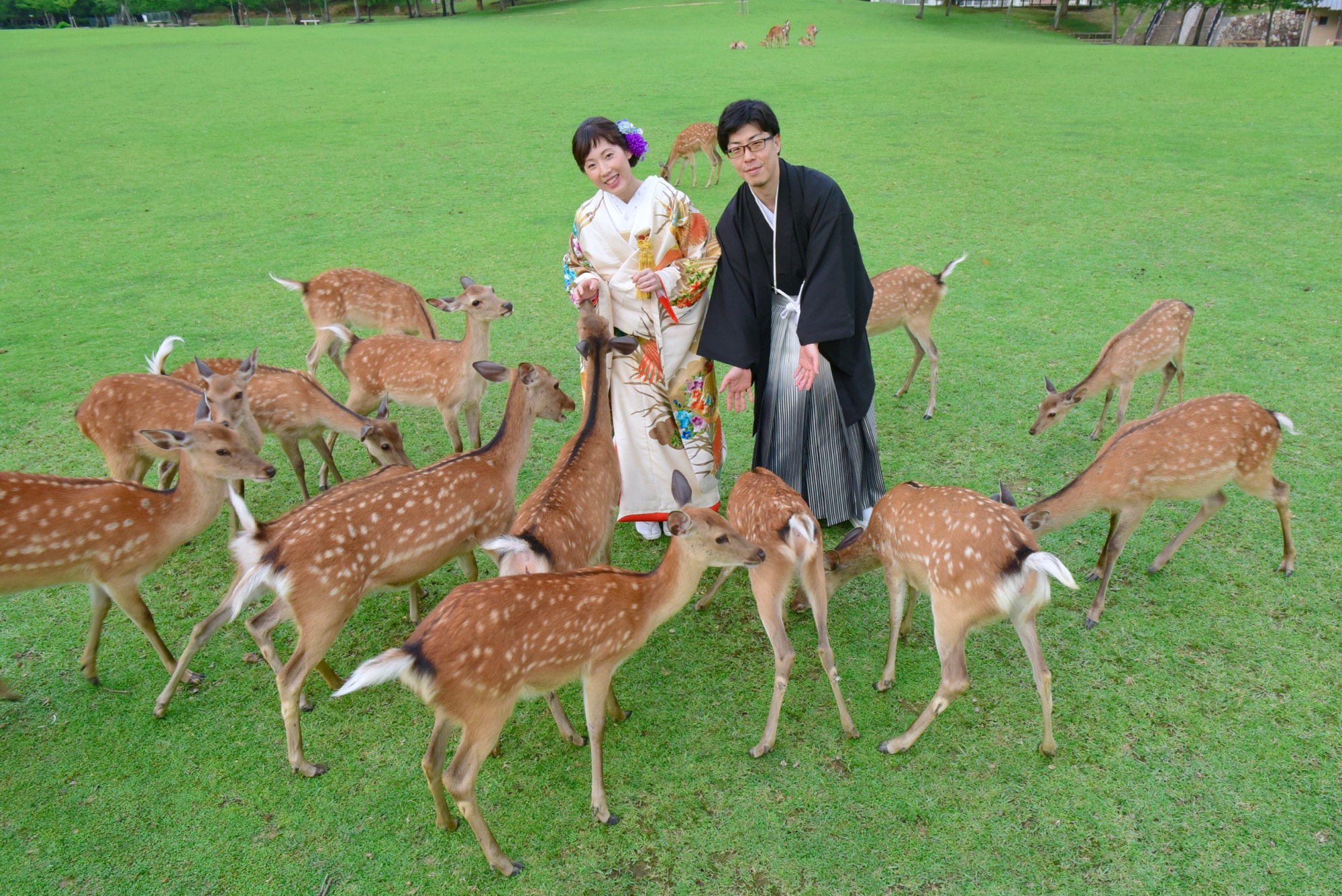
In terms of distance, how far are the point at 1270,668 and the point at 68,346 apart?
7452mm

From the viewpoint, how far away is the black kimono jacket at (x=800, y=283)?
343cm

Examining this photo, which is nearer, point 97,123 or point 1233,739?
point 1233,739

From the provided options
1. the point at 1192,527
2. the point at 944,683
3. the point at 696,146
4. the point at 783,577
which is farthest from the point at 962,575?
the point at 696,146

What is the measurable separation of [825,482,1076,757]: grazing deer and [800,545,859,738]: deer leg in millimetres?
152

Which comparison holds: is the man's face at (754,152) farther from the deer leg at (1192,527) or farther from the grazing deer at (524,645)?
the deer leg at (1192,527)

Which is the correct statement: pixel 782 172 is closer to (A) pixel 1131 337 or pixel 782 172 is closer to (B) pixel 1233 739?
(A) pixel 1131 337

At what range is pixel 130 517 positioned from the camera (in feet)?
10.1

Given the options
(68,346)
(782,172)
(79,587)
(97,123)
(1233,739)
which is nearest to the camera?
(1233,739)

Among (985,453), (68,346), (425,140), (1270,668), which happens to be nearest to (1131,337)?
(985,453)

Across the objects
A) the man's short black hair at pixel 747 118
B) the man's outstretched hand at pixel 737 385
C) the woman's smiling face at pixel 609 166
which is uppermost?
the man's short black hair at pixel 747 118

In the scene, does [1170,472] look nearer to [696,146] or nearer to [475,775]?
[475,775]

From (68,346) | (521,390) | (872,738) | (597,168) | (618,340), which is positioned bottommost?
(872,738)

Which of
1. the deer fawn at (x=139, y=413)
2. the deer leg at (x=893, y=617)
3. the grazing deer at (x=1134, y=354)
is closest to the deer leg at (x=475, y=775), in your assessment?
the deer leg at (x=893, y=617)

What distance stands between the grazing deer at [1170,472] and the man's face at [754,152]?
1.79 m
